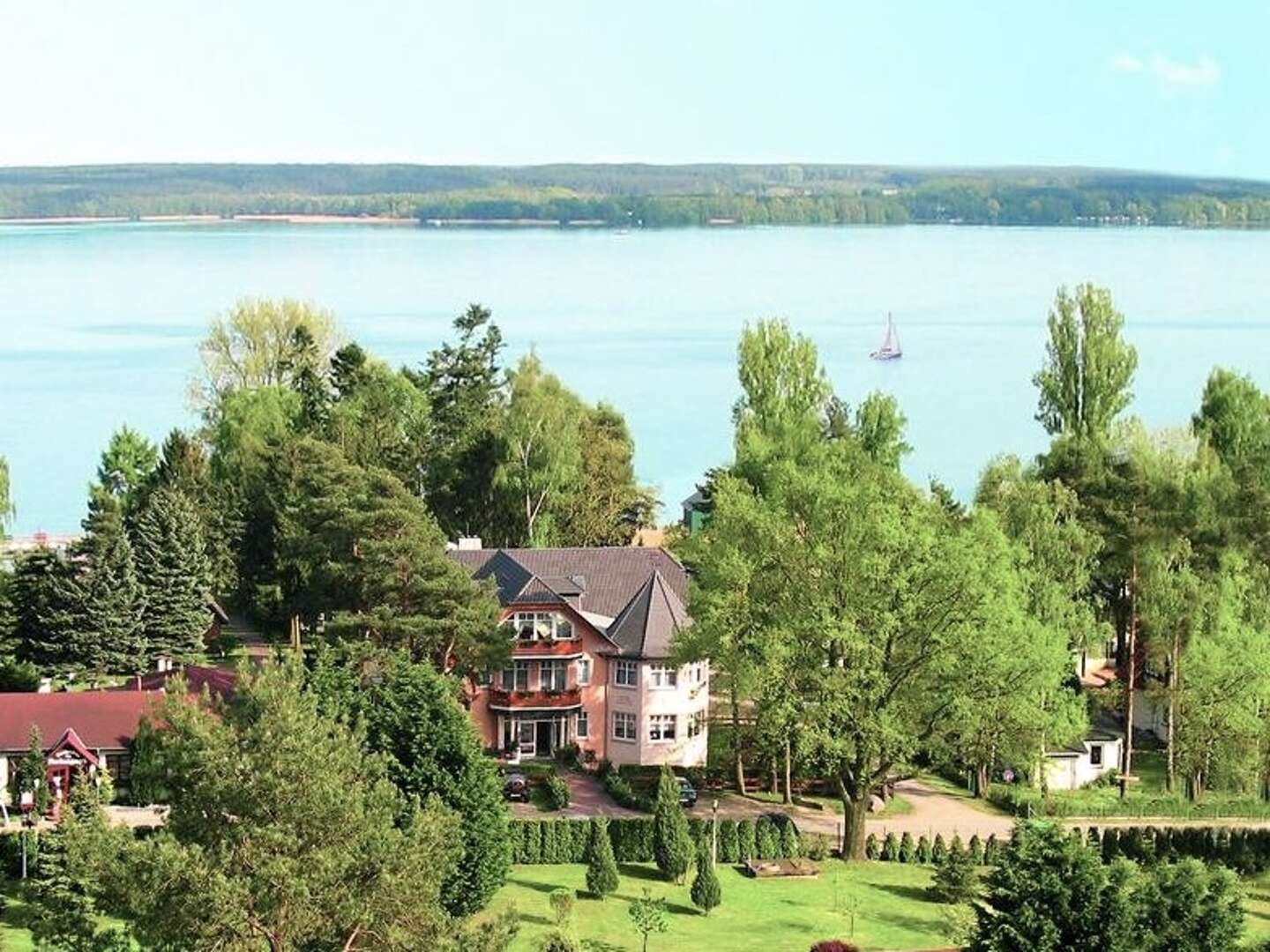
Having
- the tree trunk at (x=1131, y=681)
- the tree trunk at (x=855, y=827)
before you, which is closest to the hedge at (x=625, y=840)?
the tree trunk at (x=855, y=827)

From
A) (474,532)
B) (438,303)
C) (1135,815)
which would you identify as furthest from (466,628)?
(438,303)

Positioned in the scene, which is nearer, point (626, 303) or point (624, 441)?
point (624, 441)

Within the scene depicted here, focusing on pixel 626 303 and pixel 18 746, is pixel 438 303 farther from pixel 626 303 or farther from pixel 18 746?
pixel 18 746

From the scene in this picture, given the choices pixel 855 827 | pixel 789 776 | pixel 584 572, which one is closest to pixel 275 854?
pixel 855 827

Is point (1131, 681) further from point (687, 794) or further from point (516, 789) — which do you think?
point (516, 789)

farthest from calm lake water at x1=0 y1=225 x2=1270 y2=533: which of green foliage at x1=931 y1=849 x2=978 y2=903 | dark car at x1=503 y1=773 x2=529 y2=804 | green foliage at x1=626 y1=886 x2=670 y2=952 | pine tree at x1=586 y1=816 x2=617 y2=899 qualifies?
green foliage at x1=626 y1=886 x2=670 y2=952

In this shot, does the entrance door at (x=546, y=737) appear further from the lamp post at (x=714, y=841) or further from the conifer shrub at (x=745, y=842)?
the conifer shrub at (x=745, y=842)
